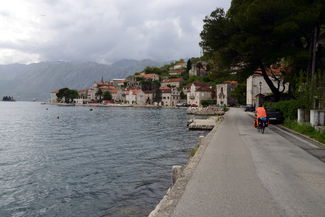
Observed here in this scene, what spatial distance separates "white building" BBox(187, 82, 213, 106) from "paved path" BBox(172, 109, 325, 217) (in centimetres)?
11650

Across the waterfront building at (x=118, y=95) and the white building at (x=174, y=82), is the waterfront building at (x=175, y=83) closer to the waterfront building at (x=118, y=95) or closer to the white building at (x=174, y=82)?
the white building at (x=174, y=82)

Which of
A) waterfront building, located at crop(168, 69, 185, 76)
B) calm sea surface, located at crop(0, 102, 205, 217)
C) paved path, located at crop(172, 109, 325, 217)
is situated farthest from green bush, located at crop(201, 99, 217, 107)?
paved path, located at crop(172, 109, 325, 217)

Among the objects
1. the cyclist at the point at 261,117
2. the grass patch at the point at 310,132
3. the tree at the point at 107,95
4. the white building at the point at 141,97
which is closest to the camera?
the grass patch at the point at 310,132

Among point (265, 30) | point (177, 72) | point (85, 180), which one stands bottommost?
point (85, 180)

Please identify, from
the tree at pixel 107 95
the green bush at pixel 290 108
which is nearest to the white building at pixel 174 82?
the tree at pixel 107 95

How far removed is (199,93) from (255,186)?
121085mm

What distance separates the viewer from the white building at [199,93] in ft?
415

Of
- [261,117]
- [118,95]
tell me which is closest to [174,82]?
[118,95]

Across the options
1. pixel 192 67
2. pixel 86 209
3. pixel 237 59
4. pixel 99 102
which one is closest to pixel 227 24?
pixel 237 59

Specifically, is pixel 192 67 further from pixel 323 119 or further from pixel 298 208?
pixel 298 208

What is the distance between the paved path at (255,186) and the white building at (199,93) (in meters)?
116

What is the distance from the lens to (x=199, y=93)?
126438 millimetres

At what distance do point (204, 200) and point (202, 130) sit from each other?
29114mm

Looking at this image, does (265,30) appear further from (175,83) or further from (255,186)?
(175,83)
